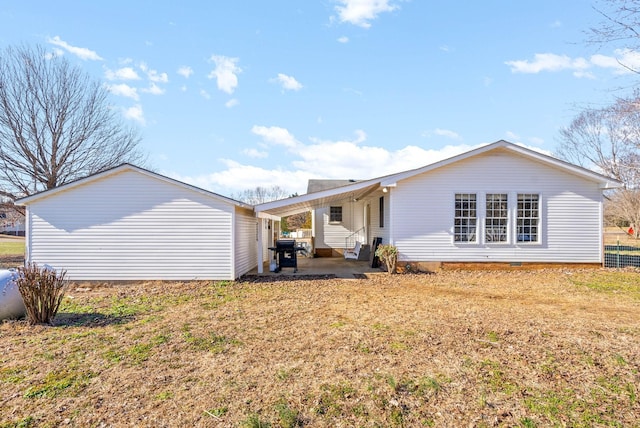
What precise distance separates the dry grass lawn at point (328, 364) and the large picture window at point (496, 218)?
4249 millimetres

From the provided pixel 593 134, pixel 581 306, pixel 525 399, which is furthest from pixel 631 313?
pixel 593 134

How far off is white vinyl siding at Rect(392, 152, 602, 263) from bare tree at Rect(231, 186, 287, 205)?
40640 mm

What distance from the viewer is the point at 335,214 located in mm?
18000

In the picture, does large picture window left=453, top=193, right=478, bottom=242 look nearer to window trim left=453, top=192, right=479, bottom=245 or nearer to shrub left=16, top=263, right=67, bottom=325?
window trim left=453, top=192, right=479, bottom=245

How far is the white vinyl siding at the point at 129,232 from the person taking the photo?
9.50 meters

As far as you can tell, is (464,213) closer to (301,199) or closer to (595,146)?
(301,199)

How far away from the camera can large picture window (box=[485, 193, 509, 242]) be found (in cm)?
1128

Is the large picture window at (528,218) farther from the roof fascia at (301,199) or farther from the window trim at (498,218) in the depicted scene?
the roof fascia at (301,199)

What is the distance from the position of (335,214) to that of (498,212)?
839 centimetres

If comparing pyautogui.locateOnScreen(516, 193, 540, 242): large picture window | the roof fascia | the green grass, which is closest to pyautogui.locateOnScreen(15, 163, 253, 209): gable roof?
the roof fascia

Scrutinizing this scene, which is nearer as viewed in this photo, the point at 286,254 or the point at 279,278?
the point at 279,278

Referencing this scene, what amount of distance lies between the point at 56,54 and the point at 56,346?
19227 mm

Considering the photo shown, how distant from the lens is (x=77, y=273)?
31.1 feet

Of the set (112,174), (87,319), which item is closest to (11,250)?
(112,174)
